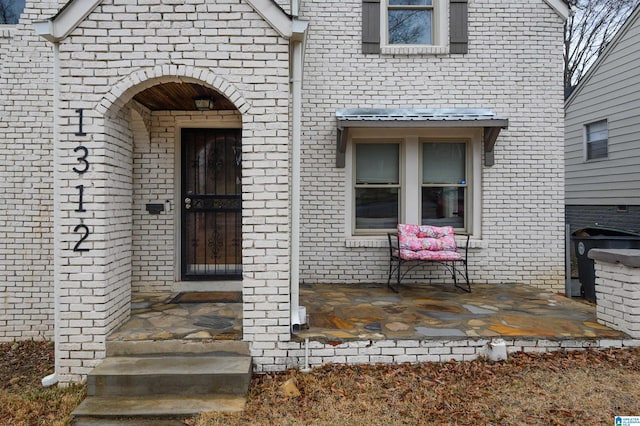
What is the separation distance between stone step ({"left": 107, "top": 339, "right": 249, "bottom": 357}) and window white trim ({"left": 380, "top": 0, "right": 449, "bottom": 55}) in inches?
190

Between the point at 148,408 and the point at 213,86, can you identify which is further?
the point at 213,86

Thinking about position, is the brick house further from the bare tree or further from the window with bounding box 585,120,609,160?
the bare tree

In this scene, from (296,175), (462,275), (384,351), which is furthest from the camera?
(462,275)

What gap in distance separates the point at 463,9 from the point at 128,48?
490 cm

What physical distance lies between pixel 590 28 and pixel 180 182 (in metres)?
15.6

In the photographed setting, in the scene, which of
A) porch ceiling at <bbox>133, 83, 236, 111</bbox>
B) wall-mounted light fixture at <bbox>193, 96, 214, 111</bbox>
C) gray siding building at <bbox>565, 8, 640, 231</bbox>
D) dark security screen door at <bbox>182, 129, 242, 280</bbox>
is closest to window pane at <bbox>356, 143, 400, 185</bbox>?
dark security screen door at <bbox>182, 129, 242, 280</bbox>

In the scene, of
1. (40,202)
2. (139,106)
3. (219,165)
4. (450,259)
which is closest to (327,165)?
(219,165)

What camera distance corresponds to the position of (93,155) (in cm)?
347

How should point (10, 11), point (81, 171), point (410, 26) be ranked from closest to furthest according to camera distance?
1. point (81, 171)
2. point (10, 11)
3. point (410, 26)

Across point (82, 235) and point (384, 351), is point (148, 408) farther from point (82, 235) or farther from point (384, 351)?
point (384, 351)

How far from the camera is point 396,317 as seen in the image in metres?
4.25

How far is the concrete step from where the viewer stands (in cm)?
291

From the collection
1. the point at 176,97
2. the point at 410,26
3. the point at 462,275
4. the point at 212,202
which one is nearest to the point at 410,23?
the point at 410,26

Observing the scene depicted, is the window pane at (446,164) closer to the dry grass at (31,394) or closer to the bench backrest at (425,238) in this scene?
the bench backrest at (425,238)
